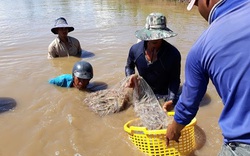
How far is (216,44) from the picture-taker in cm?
136

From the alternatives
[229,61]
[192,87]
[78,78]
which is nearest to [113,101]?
[78,78]

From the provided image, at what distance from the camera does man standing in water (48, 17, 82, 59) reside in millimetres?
6211

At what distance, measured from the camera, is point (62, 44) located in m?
6.40

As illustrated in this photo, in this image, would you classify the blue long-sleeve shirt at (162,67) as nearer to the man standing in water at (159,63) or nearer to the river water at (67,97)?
Answer: the man standing in water at (159,63)

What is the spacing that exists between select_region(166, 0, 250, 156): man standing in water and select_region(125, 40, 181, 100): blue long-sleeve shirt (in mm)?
2189

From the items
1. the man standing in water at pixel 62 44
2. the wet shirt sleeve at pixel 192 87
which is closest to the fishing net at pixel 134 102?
the wet shirt sleeve at pixel 192 87

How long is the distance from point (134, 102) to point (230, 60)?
8.50 ft

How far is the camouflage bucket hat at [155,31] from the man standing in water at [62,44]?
3.11m

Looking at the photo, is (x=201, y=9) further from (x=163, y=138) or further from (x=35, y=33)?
(x=35, y=33)

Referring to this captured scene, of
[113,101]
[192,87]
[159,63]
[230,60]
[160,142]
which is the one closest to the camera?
[230,60]

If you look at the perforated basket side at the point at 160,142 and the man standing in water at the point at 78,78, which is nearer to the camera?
the perforated basket side at the point at 160,142

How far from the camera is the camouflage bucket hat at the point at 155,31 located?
3.37 m

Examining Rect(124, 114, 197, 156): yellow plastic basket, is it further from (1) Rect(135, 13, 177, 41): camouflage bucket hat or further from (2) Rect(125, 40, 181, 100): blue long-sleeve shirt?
(1) Rect(135, 13, 177, 41): camouflage bucket hat

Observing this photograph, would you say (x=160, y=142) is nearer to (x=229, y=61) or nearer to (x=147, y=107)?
(x=147, y=107)
